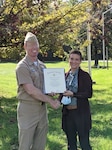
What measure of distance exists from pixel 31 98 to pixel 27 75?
0.96ft

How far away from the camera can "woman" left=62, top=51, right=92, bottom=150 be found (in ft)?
15.8

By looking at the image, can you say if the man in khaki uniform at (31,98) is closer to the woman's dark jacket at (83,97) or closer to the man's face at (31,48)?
the man's face at (31,48)

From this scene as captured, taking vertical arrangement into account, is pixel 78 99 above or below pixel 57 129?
above

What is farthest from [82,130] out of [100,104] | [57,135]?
[100,104]

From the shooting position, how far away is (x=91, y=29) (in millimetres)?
12773

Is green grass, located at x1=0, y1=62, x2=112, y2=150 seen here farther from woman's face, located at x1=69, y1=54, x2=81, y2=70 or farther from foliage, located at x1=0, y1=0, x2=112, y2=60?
foliage, located at x1=0, y1=0, x2=112, y2=60

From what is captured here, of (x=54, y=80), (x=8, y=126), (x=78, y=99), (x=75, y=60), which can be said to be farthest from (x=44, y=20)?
(x=54, y=80)

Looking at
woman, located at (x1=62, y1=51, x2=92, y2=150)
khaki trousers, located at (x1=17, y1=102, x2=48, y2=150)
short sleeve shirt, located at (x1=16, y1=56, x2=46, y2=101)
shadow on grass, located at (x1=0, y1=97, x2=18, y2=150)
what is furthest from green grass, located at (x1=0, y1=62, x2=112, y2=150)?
short sleeve shirt, located at (x1=16, y1=56, x2=46, y2=101)

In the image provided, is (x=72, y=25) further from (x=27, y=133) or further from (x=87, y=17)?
(x=27, y=133)

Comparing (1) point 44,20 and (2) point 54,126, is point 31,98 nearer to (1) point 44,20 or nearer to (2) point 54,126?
(2) point 54,126

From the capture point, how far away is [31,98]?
4.38m

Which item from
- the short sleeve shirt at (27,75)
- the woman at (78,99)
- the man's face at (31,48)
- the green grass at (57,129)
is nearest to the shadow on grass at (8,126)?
the green grass at (57,129)

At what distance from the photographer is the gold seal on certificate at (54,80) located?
14.5 feet

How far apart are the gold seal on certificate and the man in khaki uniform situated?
0.21ft
